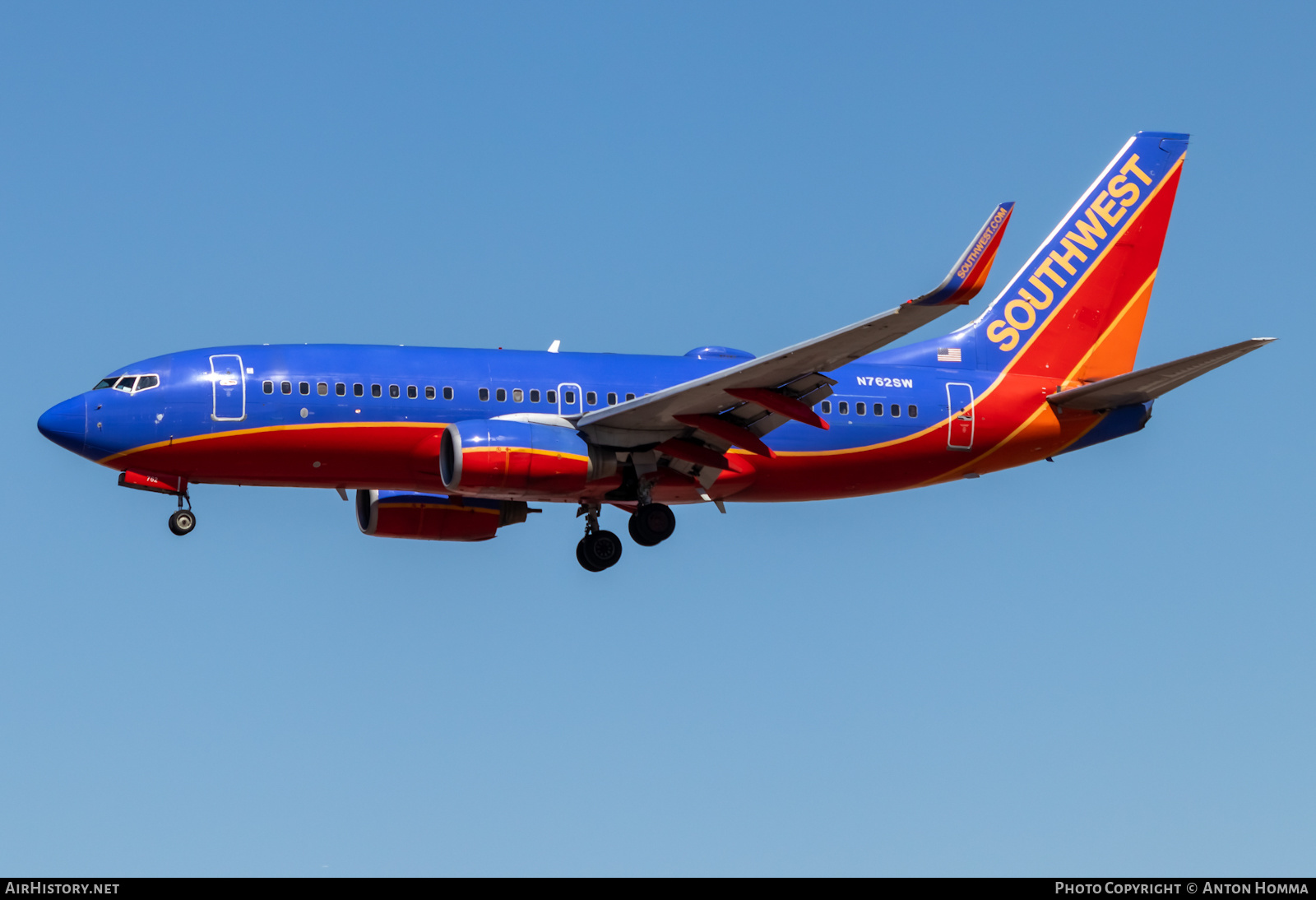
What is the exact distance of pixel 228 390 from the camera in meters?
41.3

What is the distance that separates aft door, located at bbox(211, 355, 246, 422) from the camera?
135 feet

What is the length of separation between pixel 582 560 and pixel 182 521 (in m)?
9.72

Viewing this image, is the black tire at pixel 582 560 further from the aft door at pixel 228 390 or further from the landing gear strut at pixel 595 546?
the aft door at pixel 228 390

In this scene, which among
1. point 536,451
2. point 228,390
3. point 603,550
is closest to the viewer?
point 536,451

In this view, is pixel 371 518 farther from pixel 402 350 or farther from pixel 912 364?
pixel 912 364

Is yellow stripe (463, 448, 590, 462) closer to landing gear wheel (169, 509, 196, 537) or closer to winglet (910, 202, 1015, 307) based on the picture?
landing gear wheel (169, 509, 196, 537)

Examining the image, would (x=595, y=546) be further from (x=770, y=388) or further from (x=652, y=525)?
(x=770, y=388)

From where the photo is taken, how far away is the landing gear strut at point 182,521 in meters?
42.0

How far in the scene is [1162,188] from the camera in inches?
1980

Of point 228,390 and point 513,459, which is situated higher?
point 228,390

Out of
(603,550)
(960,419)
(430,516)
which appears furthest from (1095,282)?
(430,516)

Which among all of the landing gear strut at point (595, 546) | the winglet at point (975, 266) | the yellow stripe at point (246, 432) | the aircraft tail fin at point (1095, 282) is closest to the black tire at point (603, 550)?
the landing gear strut at point (595, 546)

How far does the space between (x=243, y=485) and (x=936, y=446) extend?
16.7 meters

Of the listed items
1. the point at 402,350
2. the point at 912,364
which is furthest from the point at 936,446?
the point at 402,350
